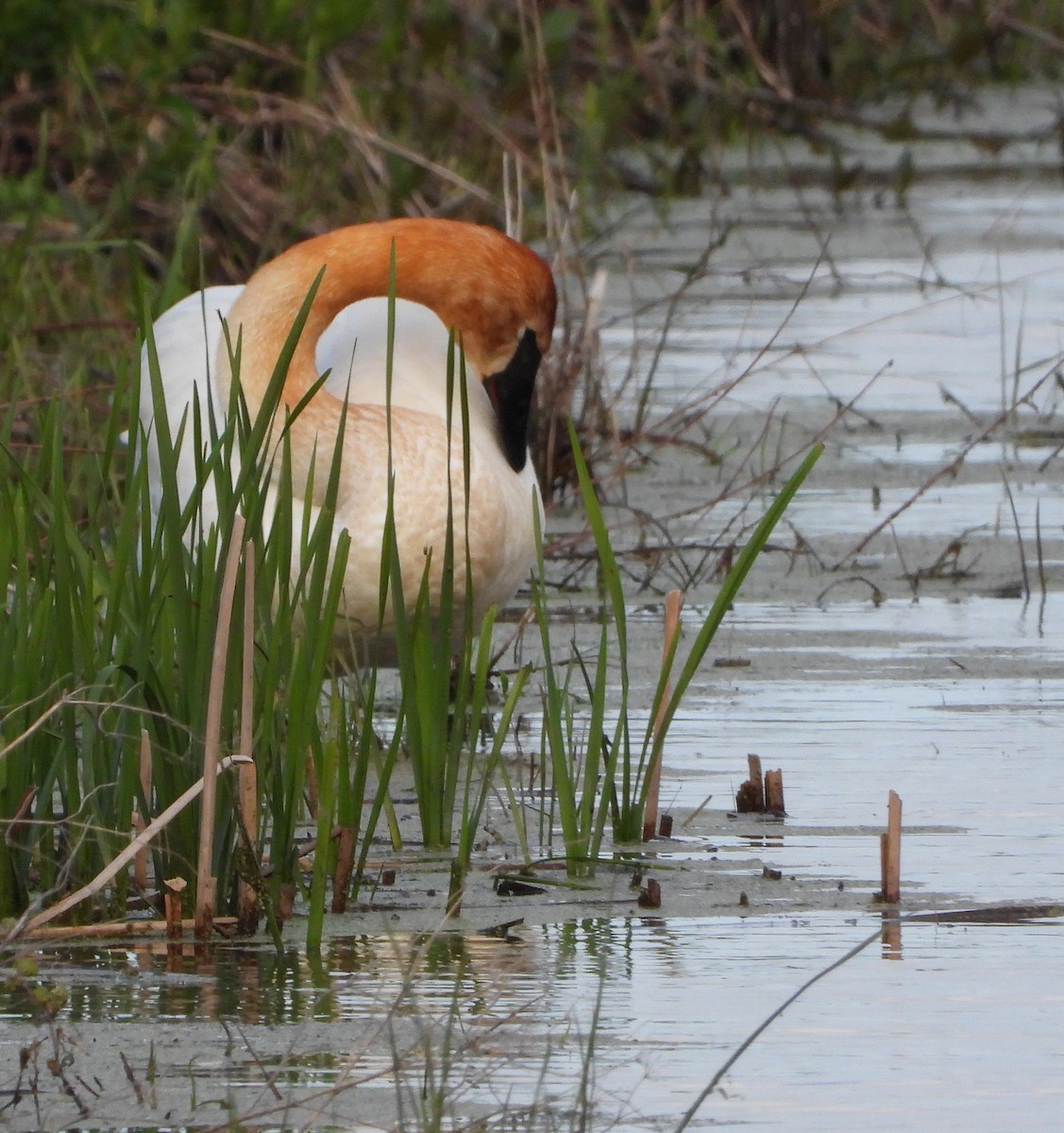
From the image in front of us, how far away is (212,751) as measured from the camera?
9.29 feet

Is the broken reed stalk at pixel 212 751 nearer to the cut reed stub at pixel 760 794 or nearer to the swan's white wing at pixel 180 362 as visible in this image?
the cut reed stub at pixel 760 794

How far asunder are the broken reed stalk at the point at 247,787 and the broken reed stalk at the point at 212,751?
22mm

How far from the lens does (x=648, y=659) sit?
4.83 meters

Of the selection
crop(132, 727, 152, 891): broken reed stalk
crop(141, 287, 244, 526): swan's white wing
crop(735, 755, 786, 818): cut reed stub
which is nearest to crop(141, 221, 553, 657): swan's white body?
crop(141, 287, 244, 526): swan's white wing

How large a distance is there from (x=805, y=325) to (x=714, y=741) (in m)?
4.82

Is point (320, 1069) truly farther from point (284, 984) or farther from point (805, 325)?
point (805, 325)

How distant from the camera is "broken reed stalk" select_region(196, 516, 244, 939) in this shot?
9.31 feet

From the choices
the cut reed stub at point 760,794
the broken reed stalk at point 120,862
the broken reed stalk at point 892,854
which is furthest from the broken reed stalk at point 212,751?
the cut reed stub at point 760,794

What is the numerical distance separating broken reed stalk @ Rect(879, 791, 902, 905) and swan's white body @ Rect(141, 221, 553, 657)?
1.04 meters

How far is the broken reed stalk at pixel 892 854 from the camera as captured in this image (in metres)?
3.04

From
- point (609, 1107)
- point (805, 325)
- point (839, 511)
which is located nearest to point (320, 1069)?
point (609, 1107)

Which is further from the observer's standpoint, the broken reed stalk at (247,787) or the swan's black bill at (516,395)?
the swan's black bill at (516,395)

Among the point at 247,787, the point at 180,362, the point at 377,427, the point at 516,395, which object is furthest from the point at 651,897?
the point at 180,362

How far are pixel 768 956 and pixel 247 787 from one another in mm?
565
